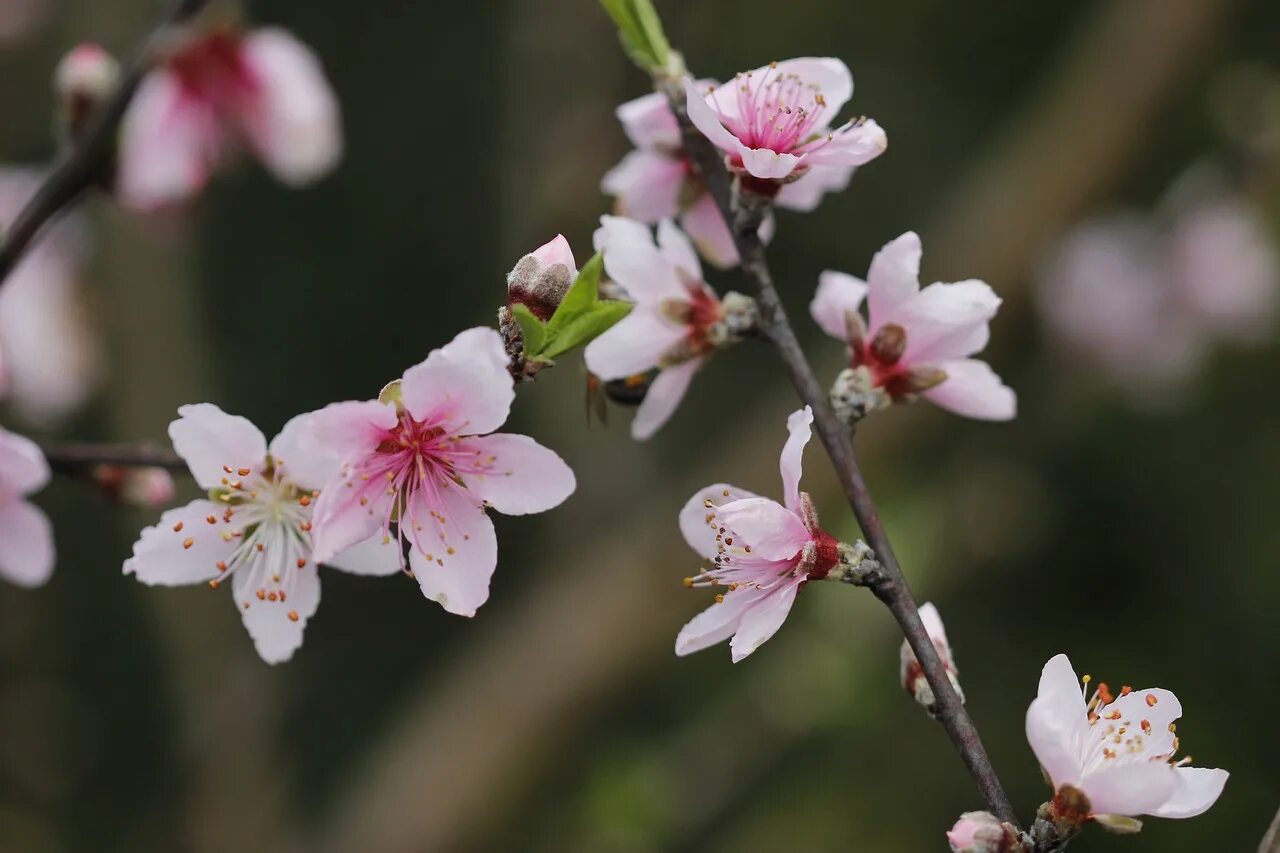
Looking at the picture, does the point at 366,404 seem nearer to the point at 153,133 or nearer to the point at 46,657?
the point at 153,133

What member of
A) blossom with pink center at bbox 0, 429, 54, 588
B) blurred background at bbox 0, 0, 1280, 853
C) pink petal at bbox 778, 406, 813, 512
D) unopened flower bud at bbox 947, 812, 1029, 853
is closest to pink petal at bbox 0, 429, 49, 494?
blossom with pink center at bbox 0, 429, 54, 588

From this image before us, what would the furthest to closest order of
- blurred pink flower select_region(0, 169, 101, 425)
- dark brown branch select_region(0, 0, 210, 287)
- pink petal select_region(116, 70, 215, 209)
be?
1. blurred pink flower select_region(0, 169, 101, 425)
2. pink petal select_region(116, 70, 215, 209)
3. dark brown branch select_region(0, 0, 210, 287)

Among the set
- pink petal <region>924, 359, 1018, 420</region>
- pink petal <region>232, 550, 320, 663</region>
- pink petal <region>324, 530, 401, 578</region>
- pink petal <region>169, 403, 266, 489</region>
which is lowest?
pink petal <region>232, 550, 320, 663</region>

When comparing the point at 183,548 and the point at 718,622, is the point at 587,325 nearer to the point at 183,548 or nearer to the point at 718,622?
the point at 718,622

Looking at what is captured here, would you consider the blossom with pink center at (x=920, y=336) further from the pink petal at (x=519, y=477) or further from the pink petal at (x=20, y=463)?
the pink petal at (x=20, y=463)

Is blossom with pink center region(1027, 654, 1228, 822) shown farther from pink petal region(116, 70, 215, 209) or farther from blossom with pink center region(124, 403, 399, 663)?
pink petal region(116, 70, 215, 209)

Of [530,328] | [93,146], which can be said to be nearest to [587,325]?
[530,328]

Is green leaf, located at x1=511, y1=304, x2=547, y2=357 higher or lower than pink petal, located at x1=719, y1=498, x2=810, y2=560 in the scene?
higher
